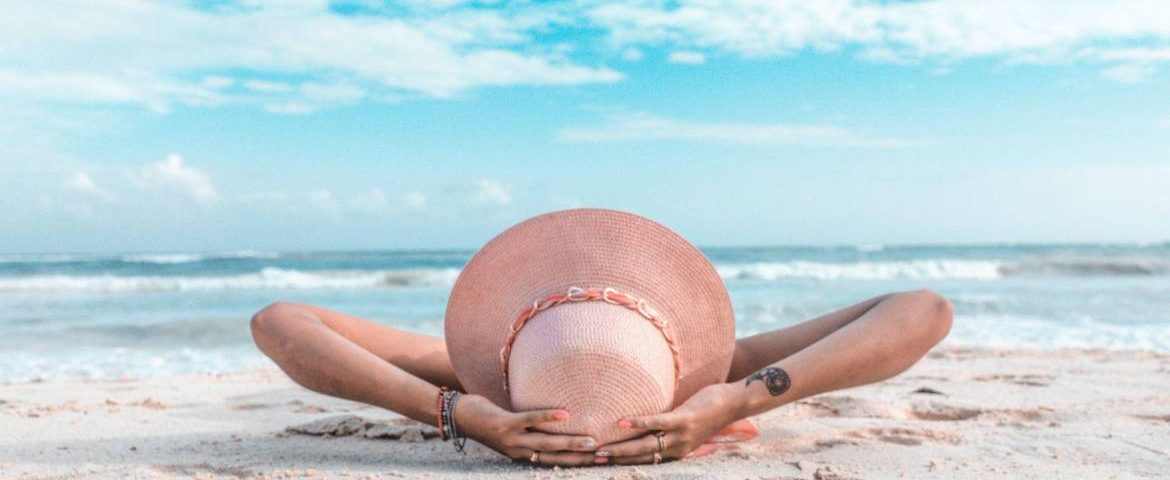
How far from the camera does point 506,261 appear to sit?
8.67 ft

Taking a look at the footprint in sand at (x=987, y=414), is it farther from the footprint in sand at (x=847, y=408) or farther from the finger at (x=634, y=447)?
the finger at (x=634, y=447)

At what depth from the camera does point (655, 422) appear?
2.33 m

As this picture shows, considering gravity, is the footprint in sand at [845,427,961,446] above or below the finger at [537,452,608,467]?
below

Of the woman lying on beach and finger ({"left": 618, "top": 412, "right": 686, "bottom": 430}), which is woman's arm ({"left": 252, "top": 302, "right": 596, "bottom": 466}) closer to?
the woman lying on beach

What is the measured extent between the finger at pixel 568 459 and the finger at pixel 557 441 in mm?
33

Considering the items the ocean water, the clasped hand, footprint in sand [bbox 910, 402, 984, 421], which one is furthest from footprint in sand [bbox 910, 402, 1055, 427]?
the ocean water

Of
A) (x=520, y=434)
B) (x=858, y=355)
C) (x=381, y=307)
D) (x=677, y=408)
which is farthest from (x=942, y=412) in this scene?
(x=381, y=307)

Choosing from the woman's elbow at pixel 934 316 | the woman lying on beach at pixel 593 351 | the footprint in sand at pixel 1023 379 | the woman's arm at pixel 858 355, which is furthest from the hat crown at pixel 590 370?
the footprint in sand at pixel 1023 379

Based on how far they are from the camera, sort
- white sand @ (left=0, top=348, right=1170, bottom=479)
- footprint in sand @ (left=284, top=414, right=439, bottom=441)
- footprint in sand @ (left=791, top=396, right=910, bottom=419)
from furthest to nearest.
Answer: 1. footprint in sand @ (left=791, top=396, right=910, bottom=419)
2. footprint in sand @ (left=284, top=414, right=439, bottom=441)
3. white sand @ (left=0, top=348, right=1170, bottom=479)

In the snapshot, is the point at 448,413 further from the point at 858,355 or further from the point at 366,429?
the point at 858,355

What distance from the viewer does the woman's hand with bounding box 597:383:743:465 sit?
2.34 m

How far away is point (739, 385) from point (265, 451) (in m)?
1.71

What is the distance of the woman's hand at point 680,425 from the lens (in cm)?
234

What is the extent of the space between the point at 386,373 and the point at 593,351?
71cm
